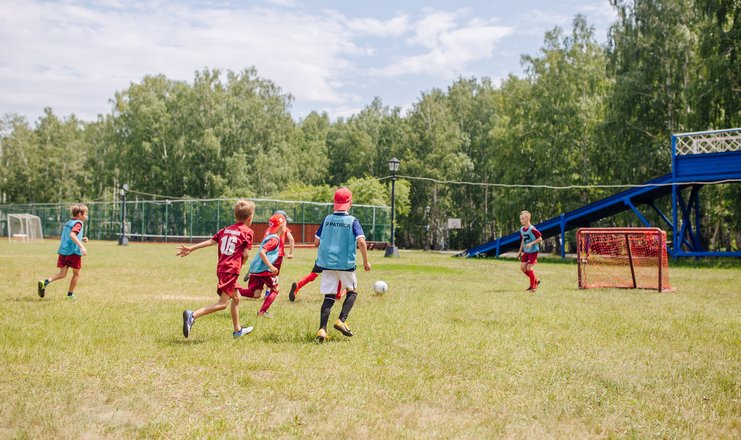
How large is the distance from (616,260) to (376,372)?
12.0m

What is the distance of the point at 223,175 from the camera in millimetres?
56375

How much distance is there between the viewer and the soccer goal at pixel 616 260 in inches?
574

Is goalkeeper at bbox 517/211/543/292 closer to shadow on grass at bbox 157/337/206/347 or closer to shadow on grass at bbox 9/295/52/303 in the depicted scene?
shadow on grass at bbox 157/337/206/347

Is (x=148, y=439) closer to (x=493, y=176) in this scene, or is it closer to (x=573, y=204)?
(x=573, y=204)

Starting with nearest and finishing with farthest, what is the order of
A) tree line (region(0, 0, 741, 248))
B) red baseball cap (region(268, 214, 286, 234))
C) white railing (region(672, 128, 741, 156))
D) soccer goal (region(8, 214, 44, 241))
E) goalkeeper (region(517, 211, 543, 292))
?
red baseball cap (region(268, 214, 286, 234)) < goalkeeper (region(517, 211, 543, 292)) < white railing (region(672, 128, 741, 156)) < tree line (region(0, 0, 741, 248)) < soccer goal (region(8, 214, 44, 241))

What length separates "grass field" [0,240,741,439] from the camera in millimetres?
3990

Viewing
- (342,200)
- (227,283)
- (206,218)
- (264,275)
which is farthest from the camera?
(206,218)

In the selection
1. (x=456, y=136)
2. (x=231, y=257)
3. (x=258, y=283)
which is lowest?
(x=258, y=283)

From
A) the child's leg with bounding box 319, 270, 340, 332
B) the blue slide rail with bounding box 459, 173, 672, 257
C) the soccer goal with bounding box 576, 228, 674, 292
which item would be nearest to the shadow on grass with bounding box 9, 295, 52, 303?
the child's leg with bounding box 319, 270, 340, 332

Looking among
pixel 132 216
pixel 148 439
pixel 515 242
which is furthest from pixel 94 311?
pixel 132 216

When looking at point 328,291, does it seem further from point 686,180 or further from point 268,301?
point 686,180

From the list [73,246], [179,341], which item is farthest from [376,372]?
[73,246]

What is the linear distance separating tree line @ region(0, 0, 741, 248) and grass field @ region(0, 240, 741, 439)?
24.0m

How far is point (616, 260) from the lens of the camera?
51.2 ft
